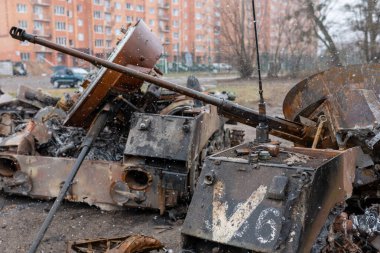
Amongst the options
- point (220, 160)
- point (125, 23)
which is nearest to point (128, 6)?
point (125, 23)

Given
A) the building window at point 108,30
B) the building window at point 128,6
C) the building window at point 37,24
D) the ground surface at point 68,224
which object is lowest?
the ground surface at point 68,224

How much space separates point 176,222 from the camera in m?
5.68

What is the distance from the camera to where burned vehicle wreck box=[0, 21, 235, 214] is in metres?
5.55

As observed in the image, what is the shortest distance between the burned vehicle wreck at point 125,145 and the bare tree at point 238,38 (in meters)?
16.4

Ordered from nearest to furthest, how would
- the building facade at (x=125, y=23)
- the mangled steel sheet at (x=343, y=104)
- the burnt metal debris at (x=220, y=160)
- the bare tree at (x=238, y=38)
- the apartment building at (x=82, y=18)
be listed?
1. the burnt metal debris at (x=220, y=160)
2. the mangled steel sheet at (x=343, y=104)
3. the apartment building at (x=82, y=18)
4. the building facade at (x=125, y=23)
5. the bare tree at (x=238, y=38)

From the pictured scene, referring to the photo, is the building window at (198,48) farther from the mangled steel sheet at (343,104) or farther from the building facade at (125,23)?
the mangled steel sheet at (343,104)

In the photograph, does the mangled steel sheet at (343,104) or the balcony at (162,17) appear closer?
the mangled steel sheet at (343,104)

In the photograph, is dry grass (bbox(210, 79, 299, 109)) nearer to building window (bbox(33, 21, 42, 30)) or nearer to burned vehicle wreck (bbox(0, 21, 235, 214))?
building window (bbox(33, 21, 42, 30))

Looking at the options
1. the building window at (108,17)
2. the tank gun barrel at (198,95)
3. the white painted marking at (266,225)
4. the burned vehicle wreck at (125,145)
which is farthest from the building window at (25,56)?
the white painted marking at (266,225)

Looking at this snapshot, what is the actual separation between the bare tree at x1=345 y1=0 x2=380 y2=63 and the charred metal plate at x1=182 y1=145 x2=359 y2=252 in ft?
65.2

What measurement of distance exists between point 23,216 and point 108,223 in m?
1.10

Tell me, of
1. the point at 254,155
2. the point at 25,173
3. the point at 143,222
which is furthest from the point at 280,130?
the point at 25,173

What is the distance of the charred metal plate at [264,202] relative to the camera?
9.93 ft

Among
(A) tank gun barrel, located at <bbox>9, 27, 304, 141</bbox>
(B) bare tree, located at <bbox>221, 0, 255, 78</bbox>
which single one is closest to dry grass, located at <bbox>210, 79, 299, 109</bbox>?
(B) bare tree, located at <bbox>221, 0, 255, 78</bbox>
